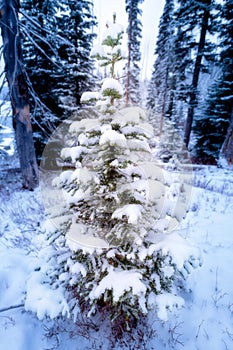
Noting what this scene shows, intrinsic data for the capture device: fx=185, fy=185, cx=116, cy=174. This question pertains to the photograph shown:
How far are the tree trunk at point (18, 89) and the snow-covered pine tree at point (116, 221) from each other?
4730 mm

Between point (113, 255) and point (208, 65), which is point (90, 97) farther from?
point (208, 65)

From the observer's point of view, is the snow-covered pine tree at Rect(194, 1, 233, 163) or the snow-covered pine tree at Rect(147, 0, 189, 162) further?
the snow-covered pine tree at Rect(147, 0, 189, 162)

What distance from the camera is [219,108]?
13906mm

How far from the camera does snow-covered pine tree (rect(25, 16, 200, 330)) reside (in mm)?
1759

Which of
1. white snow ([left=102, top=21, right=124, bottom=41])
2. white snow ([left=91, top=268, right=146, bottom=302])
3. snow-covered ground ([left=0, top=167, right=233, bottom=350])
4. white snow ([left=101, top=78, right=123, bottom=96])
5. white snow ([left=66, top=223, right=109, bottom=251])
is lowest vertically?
snow-covered ground ([left=0, top=167, right=233, bottom=350])

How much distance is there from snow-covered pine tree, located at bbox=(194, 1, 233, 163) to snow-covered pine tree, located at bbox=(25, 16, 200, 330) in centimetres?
1352

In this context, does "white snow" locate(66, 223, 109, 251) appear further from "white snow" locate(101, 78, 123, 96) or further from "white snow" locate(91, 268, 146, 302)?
"white snow" locate(101, 78, 123, 96)

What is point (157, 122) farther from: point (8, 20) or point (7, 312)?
point (7, 312)

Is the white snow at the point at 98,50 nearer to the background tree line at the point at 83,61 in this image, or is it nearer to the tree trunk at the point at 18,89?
the tree trunk at the point at 18,89

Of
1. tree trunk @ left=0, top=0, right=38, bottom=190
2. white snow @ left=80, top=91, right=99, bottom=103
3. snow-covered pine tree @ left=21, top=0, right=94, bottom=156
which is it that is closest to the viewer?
white snow @ left=80, top=91, right=99, bottom=103

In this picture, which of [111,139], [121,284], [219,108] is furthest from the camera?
[219,108]

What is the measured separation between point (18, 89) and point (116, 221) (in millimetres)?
6224

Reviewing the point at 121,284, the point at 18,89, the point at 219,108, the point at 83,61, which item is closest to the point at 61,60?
the point at 83,61

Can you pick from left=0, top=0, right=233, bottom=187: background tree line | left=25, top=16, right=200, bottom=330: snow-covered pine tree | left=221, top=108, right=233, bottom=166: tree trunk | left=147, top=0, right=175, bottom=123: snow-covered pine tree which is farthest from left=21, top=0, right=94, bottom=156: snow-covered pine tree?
left=147, top=0, right=175, bottom=123: snow-covered pine tree
